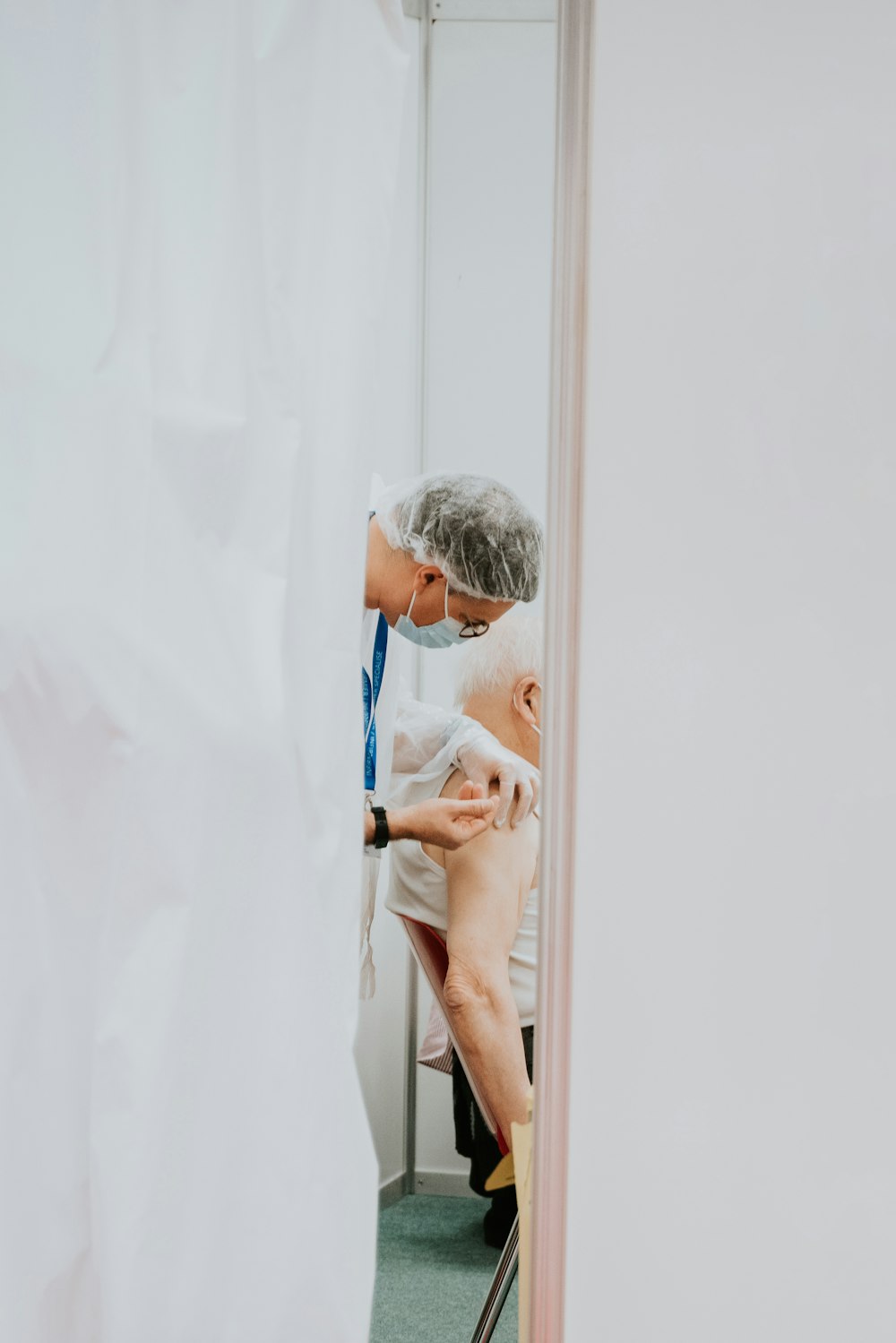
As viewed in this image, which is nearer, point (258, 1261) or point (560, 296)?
point (258, 1261)

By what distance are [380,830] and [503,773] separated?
0.19 metres

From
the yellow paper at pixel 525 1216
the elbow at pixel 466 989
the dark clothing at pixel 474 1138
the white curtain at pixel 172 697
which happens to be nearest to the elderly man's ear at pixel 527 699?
the elbow at pixel 466 989

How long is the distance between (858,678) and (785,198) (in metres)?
0.41

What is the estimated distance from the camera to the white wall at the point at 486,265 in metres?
2.20

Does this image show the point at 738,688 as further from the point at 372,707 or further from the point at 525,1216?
the point at 372,707

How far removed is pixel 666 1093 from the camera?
926 mm

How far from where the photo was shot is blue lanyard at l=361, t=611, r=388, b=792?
64.5 inches

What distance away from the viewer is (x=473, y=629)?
167 cm

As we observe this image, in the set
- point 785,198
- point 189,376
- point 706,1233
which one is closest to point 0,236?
point 189,376

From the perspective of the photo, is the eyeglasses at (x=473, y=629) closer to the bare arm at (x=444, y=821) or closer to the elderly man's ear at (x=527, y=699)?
the elderly man's ear at (x=527, y=699)

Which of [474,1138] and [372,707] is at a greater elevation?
[372,707]

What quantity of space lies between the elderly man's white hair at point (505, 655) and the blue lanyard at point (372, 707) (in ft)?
0.61

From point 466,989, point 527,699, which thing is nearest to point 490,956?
point 466,989

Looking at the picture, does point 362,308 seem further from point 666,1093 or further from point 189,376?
point 666,1093
